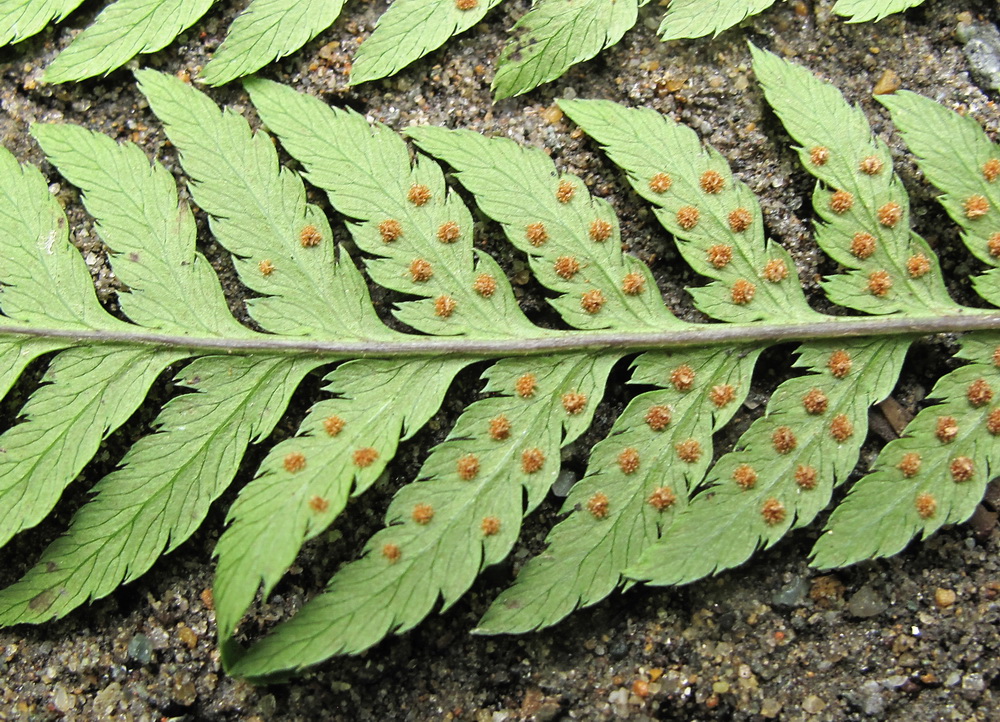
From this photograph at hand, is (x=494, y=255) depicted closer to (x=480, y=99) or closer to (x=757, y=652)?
(x=480, y=99)


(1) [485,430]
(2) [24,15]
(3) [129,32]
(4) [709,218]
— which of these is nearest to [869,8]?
(4) [709,218]

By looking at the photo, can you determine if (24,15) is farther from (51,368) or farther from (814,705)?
(814,705)

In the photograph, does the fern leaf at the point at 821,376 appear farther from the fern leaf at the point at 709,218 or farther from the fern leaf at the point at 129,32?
the fern leaf at the point at 129,32

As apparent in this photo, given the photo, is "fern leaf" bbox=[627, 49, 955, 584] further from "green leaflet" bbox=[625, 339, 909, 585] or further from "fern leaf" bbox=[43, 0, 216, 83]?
"fern leaf" bbox=[43, 0, 216, 83]

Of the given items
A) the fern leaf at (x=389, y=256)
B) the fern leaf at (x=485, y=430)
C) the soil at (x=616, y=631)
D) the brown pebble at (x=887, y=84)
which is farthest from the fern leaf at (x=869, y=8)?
the fern leaf at (x=389, y=256)

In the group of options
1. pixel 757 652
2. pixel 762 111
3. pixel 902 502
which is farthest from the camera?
pixel 762 111

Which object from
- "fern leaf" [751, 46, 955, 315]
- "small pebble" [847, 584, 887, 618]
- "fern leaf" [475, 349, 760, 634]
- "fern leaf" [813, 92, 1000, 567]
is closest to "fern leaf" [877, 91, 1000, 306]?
"fern leaf" [813, 92, 1000, 567]

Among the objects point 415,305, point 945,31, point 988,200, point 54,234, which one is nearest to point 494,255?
point 415,305
